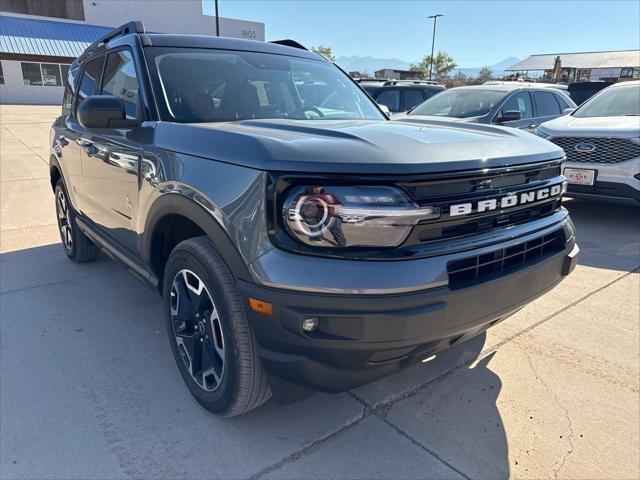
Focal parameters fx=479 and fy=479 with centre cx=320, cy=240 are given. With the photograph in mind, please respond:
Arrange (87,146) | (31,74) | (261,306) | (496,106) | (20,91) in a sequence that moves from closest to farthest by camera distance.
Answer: (261,306) < (87,146) < (496,106) < (20,91) < (31,74)

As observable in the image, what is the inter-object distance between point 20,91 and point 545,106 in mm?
34128

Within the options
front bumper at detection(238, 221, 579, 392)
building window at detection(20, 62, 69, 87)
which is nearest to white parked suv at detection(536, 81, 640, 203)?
front bumper at detection(238, 221, 579, 392)

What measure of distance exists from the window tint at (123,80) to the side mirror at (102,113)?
0.14 m

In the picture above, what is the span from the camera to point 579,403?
2504 millimetres

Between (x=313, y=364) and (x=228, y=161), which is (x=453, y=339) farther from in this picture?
(x=228, y=161)

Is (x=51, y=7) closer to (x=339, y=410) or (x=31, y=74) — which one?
(x=31, y=74)

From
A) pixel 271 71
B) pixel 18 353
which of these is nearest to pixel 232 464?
pixel 18 353

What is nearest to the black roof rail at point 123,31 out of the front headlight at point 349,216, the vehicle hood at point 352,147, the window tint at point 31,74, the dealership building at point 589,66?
the vehicle hood at point 352,147

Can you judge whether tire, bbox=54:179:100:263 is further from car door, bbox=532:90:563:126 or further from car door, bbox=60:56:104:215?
car door, bbox=532:90:563:126

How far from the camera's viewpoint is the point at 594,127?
5.78 metres

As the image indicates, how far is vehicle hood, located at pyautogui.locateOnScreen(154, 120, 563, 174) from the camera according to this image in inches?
68.6

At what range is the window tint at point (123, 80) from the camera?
9.29 feet

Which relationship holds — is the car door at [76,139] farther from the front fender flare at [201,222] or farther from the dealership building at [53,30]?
the dealership building at [53,30]

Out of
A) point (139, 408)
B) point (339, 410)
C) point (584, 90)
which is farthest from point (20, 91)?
point (339, 410)
